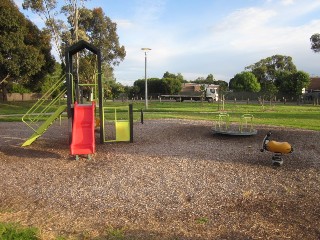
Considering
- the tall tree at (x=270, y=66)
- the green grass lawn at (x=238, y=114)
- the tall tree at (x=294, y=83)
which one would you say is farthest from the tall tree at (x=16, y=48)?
the tall tree at (x=270, y=66)

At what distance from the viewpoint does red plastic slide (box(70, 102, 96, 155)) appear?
30.1ft

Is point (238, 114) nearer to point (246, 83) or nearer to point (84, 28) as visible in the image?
point (84, 28)

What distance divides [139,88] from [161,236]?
81.2 meters

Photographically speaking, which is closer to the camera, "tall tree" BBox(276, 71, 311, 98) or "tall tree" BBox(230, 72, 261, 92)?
"tall tree" BBox(276, 71, 311, 98)

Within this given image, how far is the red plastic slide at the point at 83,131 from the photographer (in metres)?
9.19

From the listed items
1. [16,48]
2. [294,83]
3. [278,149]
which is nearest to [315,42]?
[294,83]

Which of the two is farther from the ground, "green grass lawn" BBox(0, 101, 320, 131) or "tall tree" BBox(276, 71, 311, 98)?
"tall tree" BBox(276, 71, 311, 98)

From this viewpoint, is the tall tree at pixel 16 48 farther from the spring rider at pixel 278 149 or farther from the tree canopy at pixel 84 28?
the spring rider at pixel 278 149

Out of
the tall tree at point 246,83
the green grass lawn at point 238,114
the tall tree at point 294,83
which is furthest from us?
the tall tree at point 246,83

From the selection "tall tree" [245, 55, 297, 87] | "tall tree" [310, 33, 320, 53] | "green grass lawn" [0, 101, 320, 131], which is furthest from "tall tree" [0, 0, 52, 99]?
"tall tree" [245, 55, 297, 87]

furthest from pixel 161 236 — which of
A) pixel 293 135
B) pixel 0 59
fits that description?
pixel 0 59

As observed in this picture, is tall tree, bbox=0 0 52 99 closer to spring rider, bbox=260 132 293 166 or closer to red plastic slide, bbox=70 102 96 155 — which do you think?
red plastic slide, bbox=70 102 96 155

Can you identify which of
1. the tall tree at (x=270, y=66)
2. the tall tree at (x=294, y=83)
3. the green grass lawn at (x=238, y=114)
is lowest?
the green grass lawn at (x=238, y=114)

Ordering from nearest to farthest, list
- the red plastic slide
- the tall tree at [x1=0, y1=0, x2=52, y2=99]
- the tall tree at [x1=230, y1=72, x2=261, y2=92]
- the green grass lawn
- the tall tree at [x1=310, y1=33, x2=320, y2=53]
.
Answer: the red plastic slide < the green grass lawn < the tall tree at [x1=0, y1=0, x2=52, y2=99] < the tall tree at [x1=310, y1=33, x2=320, y2=53] < the tall tree at [x1=230, y1=72, x2=261, y2=92]
